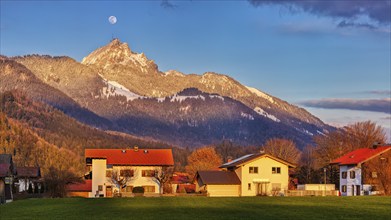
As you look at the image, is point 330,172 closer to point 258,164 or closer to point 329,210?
point 258,164

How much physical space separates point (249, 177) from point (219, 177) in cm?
416

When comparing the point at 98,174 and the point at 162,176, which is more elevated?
the point at 98,174

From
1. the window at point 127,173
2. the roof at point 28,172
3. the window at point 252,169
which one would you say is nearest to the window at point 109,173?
the window at point 127,173

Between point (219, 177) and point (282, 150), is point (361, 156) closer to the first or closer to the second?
point (219, 177)

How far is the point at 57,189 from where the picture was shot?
83938mm

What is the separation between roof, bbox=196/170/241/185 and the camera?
9350 centimetres

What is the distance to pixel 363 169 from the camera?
93.0 metres

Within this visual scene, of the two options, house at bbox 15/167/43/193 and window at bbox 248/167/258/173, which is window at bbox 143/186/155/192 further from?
house at bbox 15/167/43/193

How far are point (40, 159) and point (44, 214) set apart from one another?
13404 centimetres

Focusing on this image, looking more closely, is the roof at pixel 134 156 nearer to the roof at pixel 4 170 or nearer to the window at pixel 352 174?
the roof at pixel 4 170

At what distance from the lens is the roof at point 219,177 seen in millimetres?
93500

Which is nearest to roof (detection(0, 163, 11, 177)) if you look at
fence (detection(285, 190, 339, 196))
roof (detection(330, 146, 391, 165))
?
fence (detection(285, 190, 339, 196))

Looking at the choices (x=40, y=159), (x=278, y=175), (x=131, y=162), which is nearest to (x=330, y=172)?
(x=278, y=175)

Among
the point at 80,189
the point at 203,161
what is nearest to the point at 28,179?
the point at 80,189
